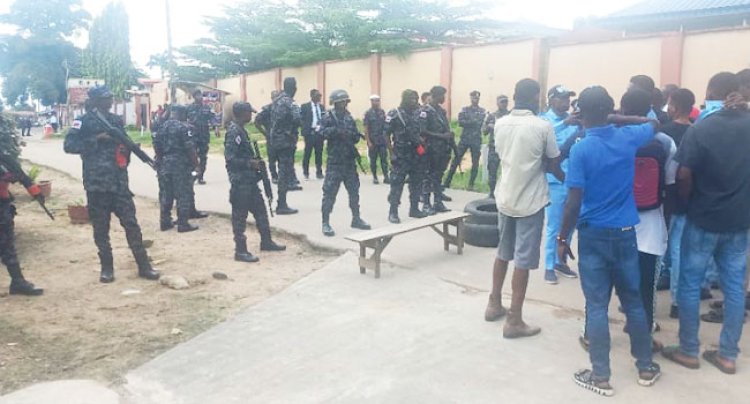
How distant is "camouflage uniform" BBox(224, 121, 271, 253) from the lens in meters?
7.02

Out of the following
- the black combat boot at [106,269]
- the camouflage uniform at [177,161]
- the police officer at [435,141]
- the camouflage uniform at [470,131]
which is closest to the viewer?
the black combat boot at [106,269]

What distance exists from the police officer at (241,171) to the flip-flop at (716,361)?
4514 millimetres

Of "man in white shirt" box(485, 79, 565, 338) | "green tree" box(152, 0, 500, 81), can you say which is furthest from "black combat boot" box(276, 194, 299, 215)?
"green tree" box(152, 0, 500, 81)

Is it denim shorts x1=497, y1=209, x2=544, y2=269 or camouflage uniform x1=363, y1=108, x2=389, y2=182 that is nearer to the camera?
denim shorts x1=497, y1=209, x2=544, y2=269

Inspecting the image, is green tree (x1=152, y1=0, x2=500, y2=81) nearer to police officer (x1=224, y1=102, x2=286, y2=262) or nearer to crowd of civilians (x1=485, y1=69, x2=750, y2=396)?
police officer (x1=224, y1=102, x2=286, y2=262)

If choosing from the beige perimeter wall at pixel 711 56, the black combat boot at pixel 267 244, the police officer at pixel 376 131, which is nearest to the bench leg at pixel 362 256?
the black combat boot at pixel 267 244

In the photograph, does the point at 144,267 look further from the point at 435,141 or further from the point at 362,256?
the point at 435,141

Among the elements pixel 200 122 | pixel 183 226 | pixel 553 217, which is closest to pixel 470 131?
pixel 200 122

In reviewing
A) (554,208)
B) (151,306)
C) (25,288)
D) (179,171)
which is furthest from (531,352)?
(179,171)

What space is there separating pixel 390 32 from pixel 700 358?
25.3 meters

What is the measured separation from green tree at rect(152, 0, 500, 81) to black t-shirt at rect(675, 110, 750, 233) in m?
20.5

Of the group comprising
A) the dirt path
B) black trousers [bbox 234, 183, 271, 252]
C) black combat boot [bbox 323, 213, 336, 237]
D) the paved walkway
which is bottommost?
the dirt path

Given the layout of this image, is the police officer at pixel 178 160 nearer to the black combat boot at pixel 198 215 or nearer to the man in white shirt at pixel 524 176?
the black combat boot at pixel 198 215

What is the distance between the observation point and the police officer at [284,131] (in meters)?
9.44
